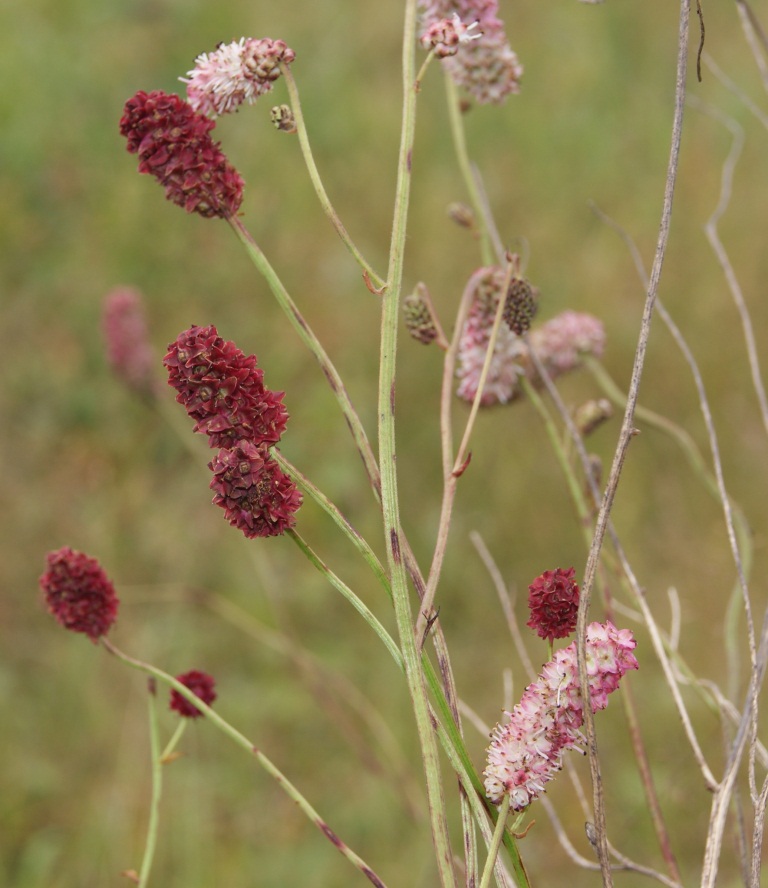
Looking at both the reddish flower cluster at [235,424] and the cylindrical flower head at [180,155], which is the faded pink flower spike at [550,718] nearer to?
the reddish flower cluster at [235,424]

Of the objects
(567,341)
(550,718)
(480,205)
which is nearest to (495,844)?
(550,718)

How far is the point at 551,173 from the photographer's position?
136 inches

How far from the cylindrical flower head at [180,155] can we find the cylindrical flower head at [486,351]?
0.80ft

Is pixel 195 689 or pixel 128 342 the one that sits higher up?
pixel 128 342

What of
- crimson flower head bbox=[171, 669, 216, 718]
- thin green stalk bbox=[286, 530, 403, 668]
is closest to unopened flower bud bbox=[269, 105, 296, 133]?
thin green stalk bbox=[286, 530, 403, 668]

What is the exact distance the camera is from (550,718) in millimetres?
550

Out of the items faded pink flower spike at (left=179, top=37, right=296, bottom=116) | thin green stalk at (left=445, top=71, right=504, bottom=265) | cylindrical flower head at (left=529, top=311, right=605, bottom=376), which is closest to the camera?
faded pink flower spike at (left=179, top=37, right=296, bottom=116)

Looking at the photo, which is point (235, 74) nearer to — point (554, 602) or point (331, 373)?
point (331, 373)

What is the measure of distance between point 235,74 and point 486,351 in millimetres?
326

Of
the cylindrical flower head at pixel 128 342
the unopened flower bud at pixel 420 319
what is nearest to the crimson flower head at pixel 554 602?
the unopened flower bud at pixel 420 319

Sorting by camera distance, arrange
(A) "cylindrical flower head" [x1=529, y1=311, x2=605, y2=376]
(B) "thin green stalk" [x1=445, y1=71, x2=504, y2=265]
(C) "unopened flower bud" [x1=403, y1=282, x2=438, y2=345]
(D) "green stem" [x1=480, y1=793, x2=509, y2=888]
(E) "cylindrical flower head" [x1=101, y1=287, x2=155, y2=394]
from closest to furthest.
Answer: (D) "green stem" [x1=480, y1=793, x2=509, y2=888] → (C) "unopened flower bud" [x1=403, y1=282, x2=438, y2=345] → (B) "thin green stalk" [x1=445, y1=71, x2=504, y2=265] → (A) "cylindrical flower head" [x1=529, y1=311, x2=605, y2=376] → (E) "cylindrical flower head" [x1=101, y1=287, x2=155, y2=394]

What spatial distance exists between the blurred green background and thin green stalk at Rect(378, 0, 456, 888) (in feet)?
3.30

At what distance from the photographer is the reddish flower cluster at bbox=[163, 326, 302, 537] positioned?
548mm

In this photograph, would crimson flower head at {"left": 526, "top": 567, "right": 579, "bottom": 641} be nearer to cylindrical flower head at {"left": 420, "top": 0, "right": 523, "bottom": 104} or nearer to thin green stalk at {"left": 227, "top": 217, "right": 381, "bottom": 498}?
→ thin green stalk at {"left": 227, "top": 217, "right": 381, "bottom": 498}
